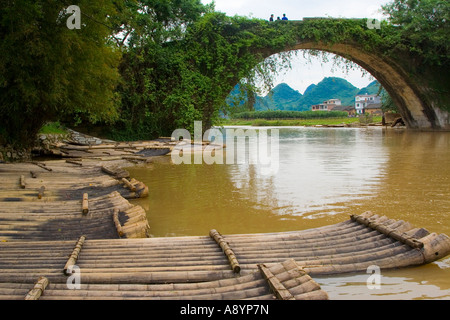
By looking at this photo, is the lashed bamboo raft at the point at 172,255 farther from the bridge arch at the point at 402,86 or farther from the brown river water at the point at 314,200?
the bridge arch at the point at 402,86

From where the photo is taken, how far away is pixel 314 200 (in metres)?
6.38

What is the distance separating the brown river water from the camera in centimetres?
339

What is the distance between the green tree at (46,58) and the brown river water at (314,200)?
7.88 feet

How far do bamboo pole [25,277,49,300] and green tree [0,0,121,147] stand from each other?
579 cm

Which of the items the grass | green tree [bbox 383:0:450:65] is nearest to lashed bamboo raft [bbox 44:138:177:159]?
green tree [bbox 383:0:450:65]

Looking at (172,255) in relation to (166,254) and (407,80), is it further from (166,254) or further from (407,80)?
(407,80)

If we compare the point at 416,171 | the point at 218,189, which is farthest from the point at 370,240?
the point at 416,171

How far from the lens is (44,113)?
9.76m

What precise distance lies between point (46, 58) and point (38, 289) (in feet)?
20.0

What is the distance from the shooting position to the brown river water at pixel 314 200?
3389mm

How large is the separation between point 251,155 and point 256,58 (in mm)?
5358

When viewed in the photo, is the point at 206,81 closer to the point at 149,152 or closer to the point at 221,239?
the point at 149,152

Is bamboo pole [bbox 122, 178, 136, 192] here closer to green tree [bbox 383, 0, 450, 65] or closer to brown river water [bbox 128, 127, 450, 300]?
brown river water [bbox 128, 127, 450, 300]

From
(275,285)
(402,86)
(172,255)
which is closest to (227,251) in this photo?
(172,255)
